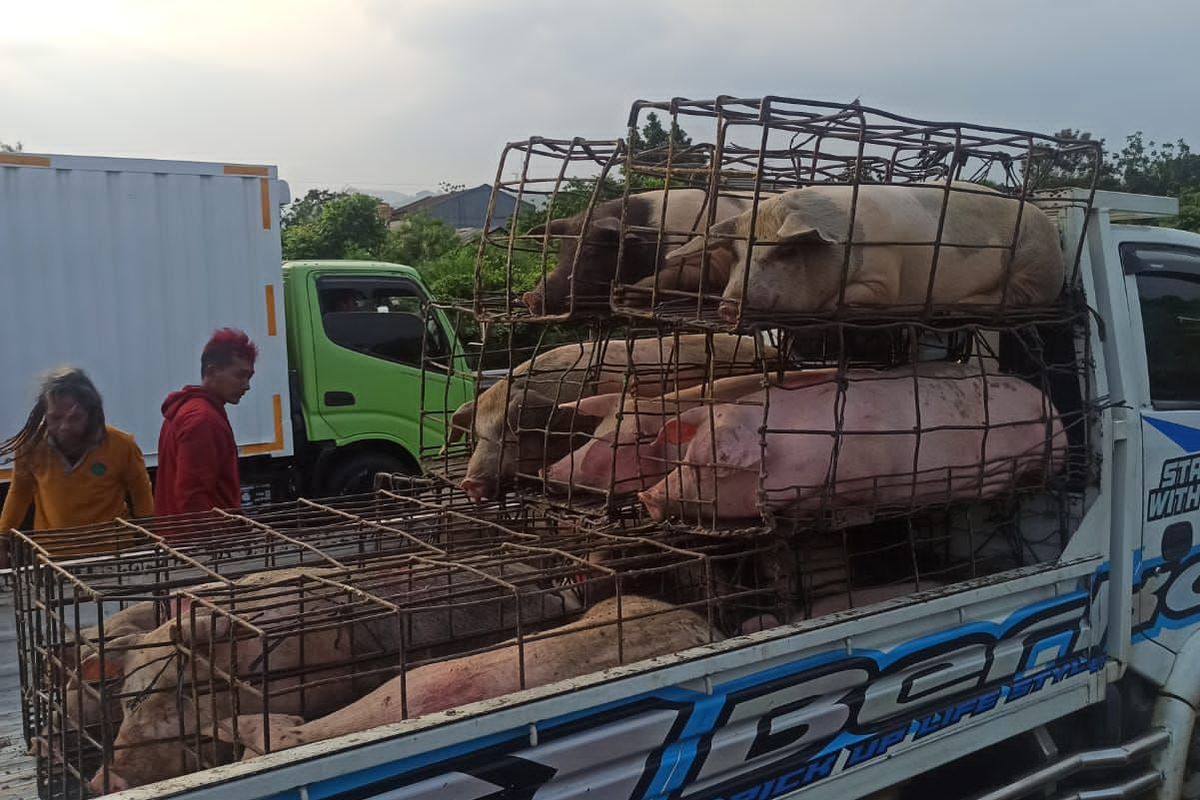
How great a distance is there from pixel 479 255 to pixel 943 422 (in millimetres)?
1649

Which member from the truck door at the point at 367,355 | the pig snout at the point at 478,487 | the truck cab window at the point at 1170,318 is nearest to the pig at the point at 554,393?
the pig snout at the point at 478,487

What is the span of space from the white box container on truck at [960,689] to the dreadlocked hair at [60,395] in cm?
246

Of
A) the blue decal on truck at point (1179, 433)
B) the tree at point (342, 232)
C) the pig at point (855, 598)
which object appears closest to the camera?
the pig at point (855, 598)

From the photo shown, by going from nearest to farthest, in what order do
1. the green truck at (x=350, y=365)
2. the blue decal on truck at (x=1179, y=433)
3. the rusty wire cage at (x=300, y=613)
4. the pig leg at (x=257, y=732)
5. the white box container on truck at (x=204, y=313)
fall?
the pig leg at (x=257, y=732)
the rusty wire cage at (x=300, y=613)
the blue decal on truck at (x=1179, y=433)
the white box container on truck at (x=204, y=313)
the green truck at (x=350, y=365)

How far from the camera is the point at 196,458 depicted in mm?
4062

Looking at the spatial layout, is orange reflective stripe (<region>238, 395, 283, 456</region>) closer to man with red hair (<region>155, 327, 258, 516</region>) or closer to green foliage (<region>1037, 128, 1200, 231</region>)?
man with red hair (<region>155, 327, 258, 516</region>)

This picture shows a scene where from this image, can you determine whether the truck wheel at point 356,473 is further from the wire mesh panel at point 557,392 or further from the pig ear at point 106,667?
the pig ear at point 106,667

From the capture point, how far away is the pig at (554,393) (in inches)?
144

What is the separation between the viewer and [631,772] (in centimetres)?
230

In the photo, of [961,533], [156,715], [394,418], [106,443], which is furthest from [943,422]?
[394,418]

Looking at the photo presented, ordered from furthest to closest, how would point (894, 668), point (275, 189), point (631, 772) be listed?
point (275, 189) → point (894, 668) → point (631, 772)

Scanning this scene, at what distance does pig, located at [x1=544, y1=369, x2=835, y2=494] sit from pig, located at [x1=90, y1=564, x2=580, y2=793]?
40 centimetres

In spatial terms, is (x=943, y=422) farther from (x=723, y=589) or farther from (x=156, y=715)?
(x=156, y=715)

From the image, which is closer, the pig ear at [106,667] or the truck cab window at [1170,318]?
the pig ear at [106,667]
